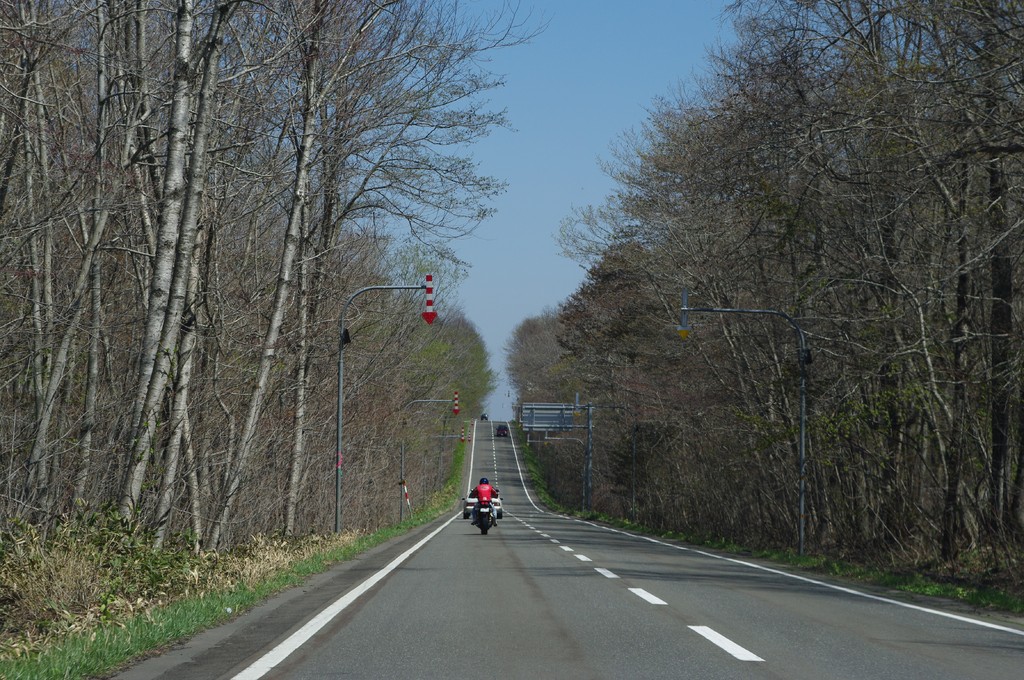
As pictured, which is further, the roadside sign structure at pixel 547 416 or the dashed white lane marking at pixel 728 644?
the roadside sign structure at pixel 547 416

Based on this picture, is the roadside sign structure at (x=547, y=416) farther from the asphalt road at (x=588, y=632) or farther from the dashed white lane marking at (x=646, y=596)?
the dashed white lane marking at (x=646, y=596)

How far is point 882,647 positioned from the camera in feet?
30.0

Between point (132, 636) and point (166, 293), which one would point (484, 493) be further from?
point (132, 636)

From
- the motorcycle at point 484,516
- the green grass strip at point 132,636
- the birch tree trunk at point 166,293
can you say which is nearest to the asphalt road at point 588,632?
the green grass strip at point 132,636

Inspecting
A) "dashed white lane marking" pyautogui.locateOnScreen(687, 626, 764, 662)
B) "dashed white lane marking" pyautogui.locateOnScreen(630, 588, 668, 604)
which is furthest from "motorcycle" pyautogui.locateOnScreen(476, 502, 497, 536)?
"dashed white lane marking" pyautogui.locateOnScreen(687, 626, 764, 662)

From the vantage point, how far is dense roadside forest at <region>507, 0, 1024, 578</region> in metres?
16.2

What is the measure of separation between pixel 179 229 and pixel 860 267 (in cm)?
1364

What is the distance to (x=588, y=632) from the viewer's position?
31.8ft

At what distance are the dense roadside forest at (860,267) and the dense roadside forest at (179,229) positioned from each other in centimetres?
660

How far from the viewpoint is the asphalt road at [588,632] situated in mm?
7707

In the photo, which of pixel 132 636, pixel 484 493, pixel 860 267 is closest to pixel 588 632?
pixel 132 636

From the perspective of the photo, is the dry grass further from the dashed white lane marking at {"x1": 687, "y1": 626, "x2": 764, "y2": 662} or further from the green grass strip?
the dashed white lane marking at {"x1": 687, "y1": 626, "x2": 764, "y2": 662}

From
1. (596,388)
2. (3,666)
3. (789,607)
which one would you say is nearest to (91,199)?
(3,666)

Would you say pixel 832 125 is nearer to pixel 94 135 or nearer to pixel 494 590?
pixel 494 590
